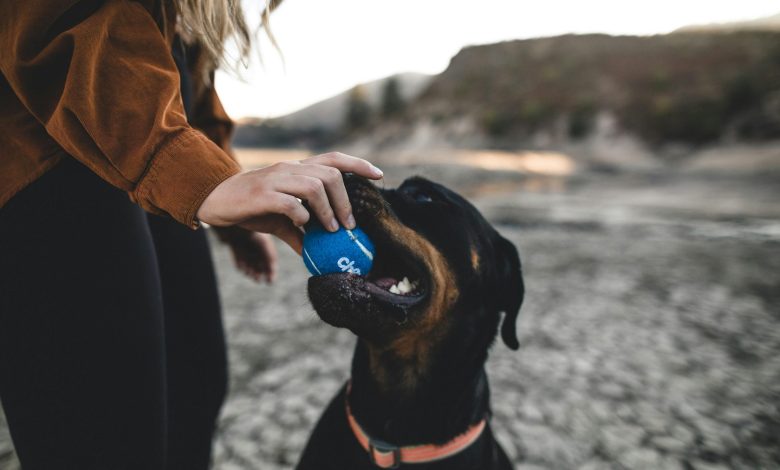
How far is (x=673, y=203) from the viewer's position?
1080cm

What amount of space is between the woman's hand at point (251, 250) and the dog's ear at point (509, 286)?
0.96 metres

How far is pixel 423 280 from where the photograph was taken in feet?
4.84

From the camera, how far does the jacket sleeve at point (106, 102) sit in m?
0.83

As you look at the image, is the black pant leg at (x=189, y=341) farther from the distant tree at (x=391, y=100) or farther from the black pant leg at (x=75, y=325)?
the distant tree at (x=391, y=100)

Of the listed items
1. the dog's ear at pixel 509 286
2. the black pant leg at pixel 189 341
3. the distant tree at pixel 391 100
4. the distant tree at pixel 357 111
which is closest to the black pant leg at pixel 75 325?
the black pant leg at pixel 189 341

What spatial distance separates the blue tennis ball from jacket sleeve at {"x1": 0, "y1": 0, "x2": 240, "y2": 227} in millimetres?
298

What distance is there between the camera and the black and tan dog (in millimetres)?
1467

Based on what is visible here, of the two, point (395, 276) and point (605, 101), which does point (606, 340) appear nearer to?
point (395, 276)

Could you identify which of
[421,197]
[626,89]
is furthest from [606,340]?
[626,89]

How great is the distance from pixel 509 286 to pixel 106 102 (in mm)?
1591

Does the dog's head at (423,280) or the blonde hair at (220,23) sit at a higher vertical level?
the blonde hair at (220,23)

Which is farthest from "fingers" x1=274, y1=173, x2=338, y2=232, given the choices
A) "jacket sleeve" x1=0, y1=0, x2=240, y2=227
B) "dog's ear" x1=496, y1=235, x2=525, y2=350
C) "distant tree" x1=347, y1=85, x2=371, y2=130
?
"distant tree" x1=347, y1=85, x2=371, y2=130

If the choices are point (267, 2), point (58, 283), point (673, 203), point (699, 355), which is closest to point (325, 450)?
point (58, 283)

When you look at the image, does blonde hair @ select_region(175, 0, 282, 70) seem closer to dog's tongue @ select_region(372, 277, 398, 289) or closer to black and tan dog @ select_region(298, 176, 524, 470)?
black and tan dog @ select_region(298, 176, 524, 470)
